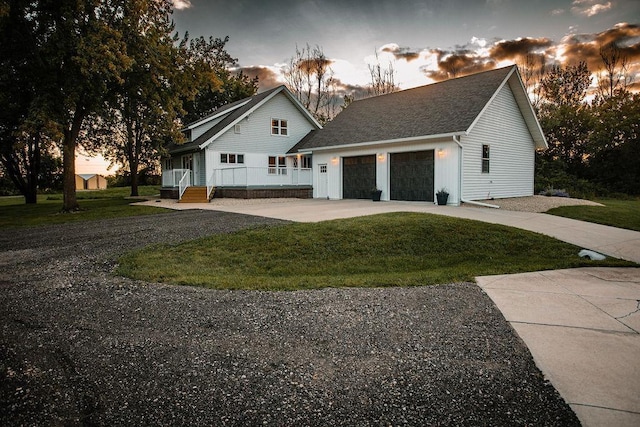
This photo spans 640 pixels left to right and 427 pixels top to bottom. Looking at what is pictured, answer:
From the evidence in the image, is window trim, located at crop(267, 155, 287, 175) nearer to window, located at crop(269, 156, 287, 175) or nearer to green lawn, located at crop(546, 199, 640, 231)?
window, located at crop(269, 156, 287, 175)

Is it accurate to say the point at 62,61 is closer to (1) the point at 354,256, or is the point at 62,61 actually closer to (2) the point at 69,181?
(2) the point at 69,181

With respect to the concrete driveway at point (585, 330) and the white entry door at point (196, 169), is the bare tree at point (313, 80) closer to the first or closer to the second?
the white entry door at point (196, 169)

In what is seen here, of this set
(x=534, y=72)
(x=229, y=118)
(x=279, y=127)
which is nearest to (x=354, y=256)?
(x=279, y=127)

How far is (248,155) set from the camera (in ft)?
77.5

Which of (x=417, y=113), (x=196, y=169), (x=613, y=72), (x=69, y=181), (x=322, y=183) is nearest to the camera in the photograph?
(x=69, y=181)

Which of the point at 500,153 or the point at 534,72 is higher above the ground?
the point at 534,72

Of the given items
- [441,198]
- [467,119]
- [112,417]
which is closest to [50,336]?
[112,417]

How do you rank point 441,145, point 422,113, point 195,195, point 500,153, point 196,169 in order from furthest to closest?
point 196,169 < point 195,195 < point 422,113 < point 500,153 < point 441,145

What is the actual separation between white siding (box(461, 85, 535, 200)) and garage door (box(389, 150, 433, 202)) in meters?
1.61

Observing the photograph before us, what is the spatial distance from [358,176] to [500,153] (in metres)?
7.29

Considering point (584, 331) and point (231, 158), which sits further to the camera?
point (231, 158)

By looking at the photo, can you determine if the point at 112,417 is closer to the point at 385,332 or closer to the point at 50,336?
the point at 50,336

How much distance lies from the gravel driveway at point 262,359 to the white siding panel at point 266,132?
18373 mm

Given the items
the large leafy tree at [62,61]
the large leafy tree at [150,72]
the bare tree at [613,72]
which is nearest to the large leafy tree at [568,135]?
the bare tree at [613,72]
